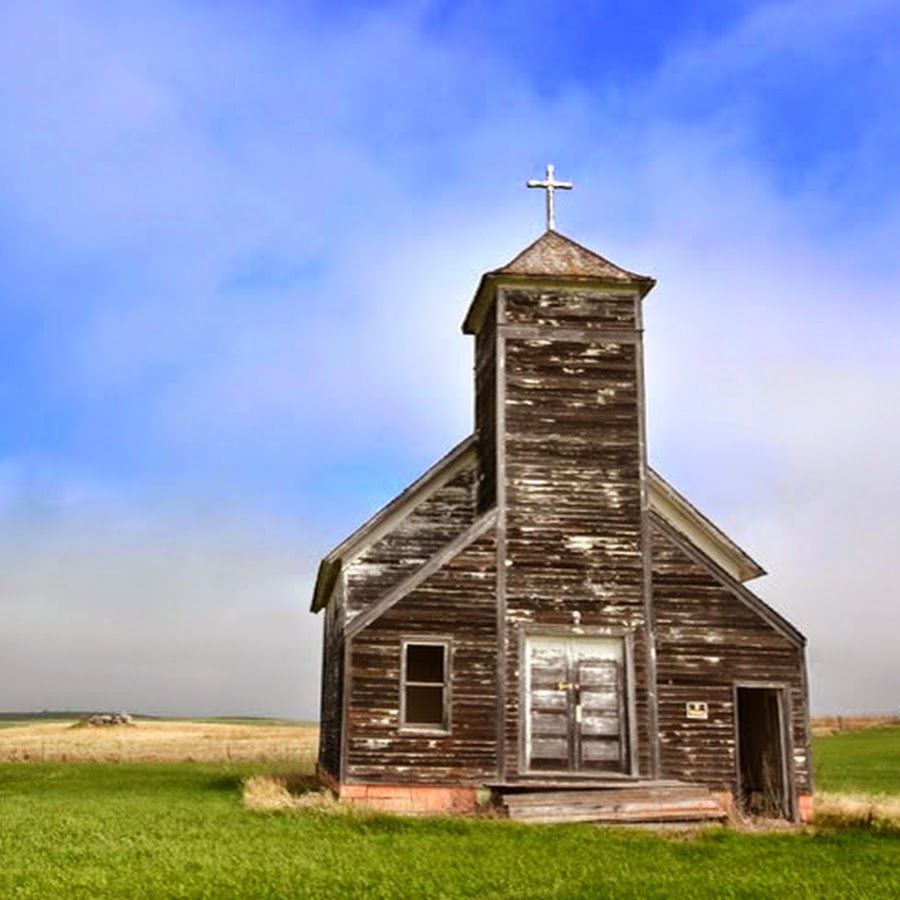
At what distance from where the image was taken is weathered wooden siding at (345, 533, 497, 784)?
66.4 feet

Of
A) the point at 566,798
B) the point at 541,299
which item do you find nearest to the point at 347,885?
the point at 566,798

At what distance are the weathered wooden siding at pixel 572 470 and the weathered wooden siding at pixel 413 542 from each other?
7.10 feet

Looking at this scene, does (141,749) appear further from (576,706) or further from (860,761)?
(576,706)

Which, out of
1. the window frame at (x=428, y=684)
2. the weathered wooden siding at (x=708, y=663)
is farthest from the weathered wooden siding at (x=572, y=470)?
the window frame at (x=428, y=684)

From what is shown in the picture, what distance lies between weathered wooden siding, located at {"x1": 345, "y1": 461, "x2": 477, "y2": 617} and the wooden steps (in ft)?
19.0

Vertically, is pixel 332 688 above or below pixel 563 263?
below

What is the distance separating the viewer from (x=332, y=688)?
79.6 ft

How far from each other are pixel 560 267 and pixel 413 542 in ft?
19.7

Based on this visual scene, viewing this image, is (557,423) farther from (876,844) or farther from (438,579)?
(876,844)

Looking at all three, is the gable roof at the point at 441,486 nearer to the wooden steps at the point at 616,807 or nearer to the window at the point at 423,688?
the window at the point at 423,688

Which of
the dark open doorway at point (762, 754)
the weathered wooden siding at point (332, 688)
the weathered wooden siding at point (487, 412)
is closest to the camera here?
the dark open doorway at point (762, 754)

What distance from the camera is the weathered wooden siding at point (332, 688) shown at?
71.3ft

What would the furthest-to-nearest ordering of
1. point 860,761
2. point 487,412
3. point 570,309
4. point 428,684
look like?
1. point 860,761
2. point 487,412
3. point 570,309
4. point 428,684

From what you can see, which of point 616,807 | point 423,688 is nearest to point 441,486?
point 423,688
